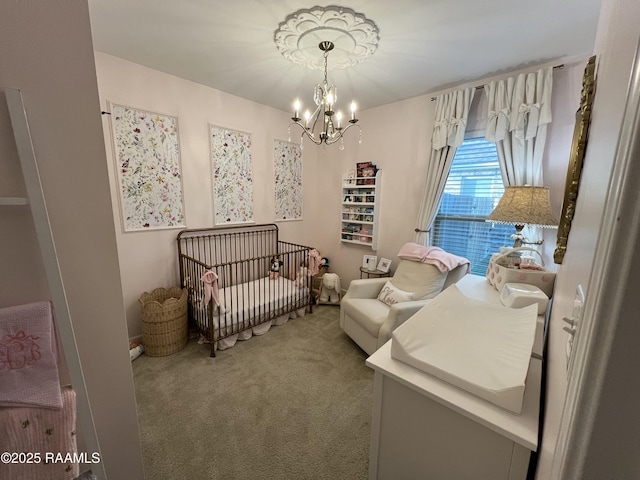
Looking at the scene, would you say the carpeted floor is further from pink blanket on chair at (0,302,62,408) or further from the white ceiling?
the white ceiling

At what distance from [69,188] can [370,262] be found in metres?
2.87

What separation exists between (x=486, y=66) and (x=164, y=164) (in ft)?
9.87

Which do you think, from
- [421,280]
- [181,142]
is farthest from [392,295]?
[181,142]

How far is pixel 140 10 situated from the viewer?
154 cm

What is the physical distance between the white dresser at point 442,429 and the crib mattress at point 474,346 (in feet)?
0.14

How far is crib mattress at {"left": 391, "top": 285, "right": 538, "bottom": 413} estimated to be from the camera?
2.75ft

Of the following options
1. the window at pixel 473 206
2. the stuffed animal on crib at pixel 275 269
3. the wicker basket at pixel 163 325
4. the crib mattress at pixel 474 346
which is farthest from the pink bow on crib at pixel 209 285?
the window at pixel 473 206

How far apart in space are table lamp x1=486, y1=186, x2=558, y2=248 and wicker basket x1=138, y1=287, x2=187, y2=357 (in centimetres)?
275

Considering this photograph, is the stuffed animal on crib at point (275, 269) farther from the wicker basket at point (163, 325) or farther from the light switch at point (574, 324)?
the light switch at point (574, 324)

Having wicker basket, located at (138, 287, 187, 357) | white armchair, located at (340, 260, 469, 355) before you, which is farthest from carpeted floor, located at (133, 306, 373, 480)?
white armchair, located at (340, 260, 469, 355)

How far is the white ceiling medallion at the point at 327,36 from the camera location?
1.54 m

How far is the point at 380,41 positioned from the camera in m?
1.81

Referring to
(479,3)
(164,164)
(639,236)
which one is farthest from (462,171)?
(164,164)

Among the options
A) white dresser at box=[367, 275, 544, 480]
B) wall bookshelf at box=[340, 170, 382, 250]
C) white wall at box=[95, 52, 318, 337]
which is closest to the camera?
white dresser at box=[367, 275, 544, 480]
